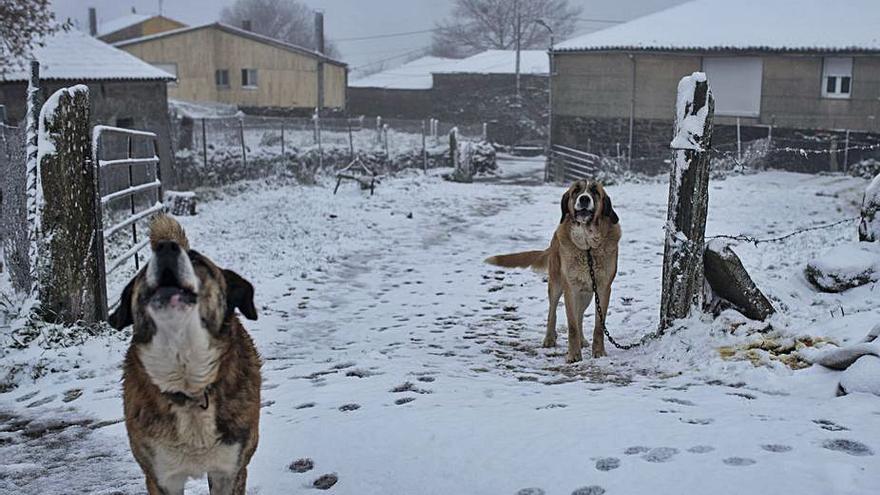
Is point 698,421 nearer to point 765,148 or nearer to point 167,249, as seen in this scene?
point 167,249

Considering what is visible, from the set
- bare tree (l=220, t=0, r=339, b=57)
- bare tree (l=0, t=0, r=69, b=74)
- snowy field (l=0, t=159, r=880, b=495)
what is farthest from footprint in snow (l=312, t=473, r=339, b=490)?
bare tree (l=220, t=0, r=339, b=57)

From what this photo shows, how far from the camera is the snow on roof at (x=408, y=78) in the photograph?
177 feet

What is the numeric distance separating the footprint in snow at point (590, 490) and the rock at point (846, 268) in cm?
472

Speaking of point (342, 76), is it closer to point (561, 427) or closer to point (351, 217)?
point (351, 217)

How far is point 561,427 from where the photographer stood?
4.30 metres

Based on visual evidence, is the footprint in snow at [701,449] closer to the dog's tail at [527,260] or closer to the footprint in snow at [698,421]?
the footprint in snow at [698,421]

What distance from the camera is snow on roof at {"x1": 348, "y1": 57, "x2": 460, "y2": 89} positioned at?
53875 mm

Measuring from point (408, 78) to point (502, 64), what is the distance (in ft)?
22.9

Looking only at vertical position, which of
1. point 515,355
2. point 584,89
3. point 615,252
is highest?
point 584,89

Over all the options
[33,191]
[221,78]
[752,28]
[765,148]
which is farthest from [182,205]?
[221,78]

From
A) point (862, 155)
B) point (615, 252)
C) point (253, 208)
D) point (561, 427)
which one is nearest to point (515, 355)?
point (615, 252)

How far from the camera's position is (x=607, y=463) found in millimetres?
3795

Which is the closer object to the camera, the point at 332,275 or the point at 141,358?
the point at 141,358

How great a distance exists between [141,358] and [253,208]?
47.5 feet
